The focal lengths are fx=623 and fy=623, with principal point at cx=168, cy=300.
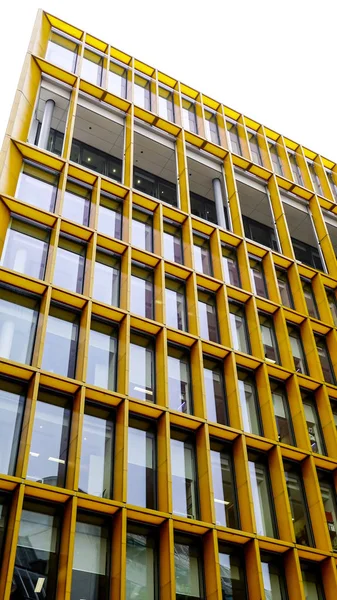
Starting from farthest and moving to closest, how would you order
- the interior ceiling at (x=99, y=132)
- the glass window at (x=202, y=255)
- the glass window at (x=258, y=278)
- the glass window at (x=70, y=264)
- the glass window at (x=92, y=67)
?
the glass window at (x=92, y=67) < the interior ceiling at (x=99, y=132) < the glass window at (x=258, y=278) < the glass window at (x=202, y=255) < the glass window at (x=70, y=264)

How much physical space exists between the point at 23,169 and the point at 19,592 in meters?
16.8

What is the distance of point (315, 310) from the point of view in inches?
1234

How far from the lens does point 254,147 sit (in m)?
37.9

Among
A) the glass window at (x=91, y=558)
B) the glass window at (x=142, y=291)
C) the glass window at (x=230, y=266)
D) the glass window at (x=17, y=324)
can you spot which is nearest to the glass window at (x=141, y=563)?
the glass window at (x=91, y=558)

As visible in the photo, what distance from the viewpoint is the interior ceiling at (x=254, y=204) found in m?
35.4

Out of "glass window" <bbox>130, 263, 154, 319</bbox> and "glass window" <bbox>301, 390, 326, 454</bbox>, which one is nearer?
"glass window" <bbox>130, 263, 154, 319</bbox>

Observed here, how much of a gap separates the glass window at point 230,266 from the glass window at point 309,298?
4150mm

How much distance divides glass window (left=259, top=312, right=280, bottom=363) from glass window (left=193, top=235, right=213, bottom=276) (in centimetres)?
326

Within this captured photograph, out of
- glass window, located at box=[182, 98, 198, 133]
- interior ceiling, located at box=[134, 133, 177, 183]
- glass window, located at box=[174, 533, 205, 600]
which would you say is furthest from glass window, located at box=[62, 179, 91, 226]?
glass window, located at box=[174, 533, 205, 600]

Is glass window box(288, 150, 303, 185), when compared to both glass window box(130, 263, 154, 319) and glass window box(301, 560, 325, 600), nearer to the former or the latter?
glass window box(130, 263, 154, 319)

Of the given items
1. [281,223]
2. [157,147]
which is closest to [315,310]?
[281,223]

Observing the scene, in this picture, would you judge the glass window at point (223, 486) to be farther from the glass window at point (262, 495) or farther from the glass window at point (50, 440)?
the glass window at point (50, 440)

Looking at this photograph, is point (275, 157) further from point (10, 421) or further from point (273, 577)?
point (10, 421)

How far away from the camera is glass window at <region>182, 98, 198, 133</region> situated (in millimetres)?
35250
